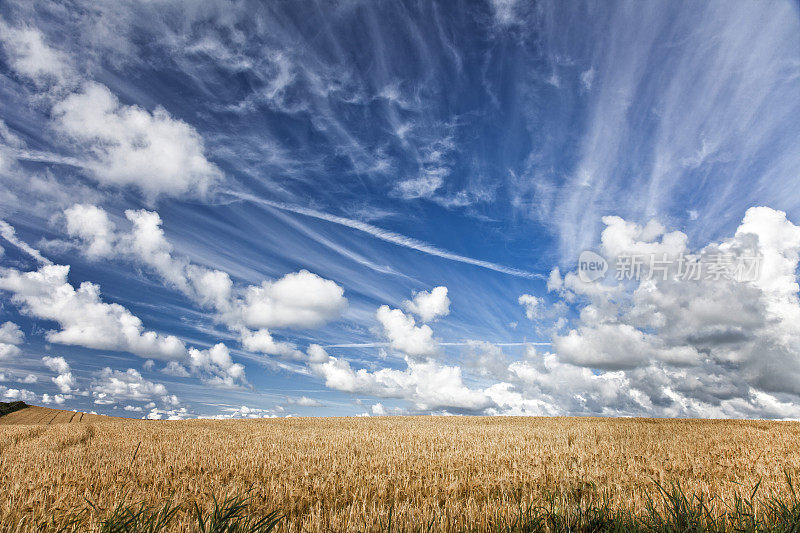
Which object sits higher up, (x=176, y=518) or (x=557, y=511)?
(x=557, y=511)

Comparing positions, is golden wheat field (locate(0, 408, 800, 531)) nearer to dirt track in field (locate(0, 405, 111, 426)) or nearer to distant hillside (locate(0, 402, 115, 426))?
dirt track in field (locate(0, 405, 111, 426))

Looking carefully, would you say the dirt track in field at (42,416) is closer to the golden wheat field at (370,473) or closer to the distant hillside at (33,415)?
the distant hillside at (33,415)

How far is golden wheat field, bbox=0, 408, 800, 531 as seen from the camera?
21.6 feet

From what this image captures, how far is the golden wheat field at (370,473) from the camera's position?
6.57m

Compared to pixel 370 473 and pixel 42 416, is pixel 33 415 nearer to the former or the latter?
pixel 42 416

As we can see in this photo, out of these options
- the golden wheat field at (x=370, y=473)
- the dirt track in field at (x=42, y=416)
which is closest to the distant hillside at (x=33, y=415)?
the dirt track in field at (x=42, y=416)

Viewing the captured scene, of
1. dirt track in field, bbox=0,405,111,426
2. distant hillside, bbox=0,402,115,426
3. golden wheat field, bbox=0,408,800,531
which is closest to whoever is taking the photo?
golden wheat field, bbox=0,408,800,531

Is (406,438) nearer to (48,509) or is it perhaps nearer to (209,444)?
(209,444)

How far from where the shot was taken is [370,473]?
9094 mm

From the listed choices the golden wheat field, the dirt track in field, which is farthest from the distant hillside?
the golden wheat field

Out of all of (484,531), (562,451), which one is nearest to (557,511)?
(484,531)

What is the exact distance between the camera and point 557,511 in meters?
5.11

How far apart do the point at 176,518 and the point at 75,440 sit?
519 inches

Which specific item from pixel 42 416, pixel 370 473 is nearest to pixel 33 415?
pixel 42 416
